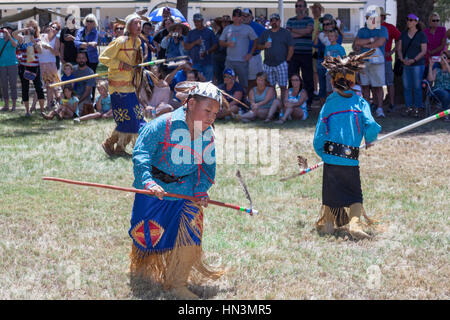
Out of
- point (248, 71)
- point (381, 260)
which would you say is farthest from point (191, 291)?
point (248, 71)

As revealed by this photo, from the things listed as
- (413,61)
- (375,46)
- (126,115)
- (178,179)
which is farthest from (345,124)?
(413,61)

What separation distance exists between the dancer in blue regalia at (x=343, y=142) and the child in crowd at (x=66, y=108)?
7.92 metres

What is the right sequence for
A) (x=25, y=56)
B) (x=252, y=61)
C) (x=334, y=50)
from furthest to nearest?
(x=25, y=56), (x=252, y=61), (x=334, y=50)

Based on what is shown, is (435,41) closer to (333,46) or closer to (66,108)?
(333,46)

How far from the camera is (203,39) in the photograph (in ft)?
42.4

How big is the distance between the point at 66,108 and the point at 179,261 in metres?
8.91

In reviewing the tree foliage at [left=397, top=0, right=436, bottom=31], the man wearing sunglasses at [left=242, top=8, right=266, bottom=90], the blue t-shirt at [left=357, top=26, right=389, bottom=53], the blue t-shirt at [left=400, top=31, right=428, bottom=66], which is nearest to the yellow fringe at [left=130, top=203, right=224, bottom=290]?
the blue t-shirt at [left=357, top=26, right=389, bottom=53]

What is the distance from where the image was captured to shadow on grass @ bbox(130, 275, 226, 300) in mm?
4484

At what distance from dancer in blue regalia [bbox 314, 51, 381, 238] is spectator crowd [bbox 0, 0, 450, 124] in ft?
18.8

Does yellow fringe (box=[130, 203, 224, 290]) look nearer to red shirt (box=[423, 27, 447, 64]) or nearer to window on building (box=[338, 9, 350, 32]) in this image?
red shirt (box=[423, 27, 447, 64])

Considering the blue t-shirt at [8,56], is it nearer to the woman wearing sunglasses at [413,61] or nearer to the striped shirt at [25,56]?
the striped shirt at [25,56]

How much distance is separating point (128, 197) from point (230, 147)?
308 cm

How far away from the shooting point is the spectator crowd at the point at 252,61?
1207 cm

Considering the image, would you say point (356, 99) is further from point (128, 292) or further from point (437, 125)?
point (437, 125)
